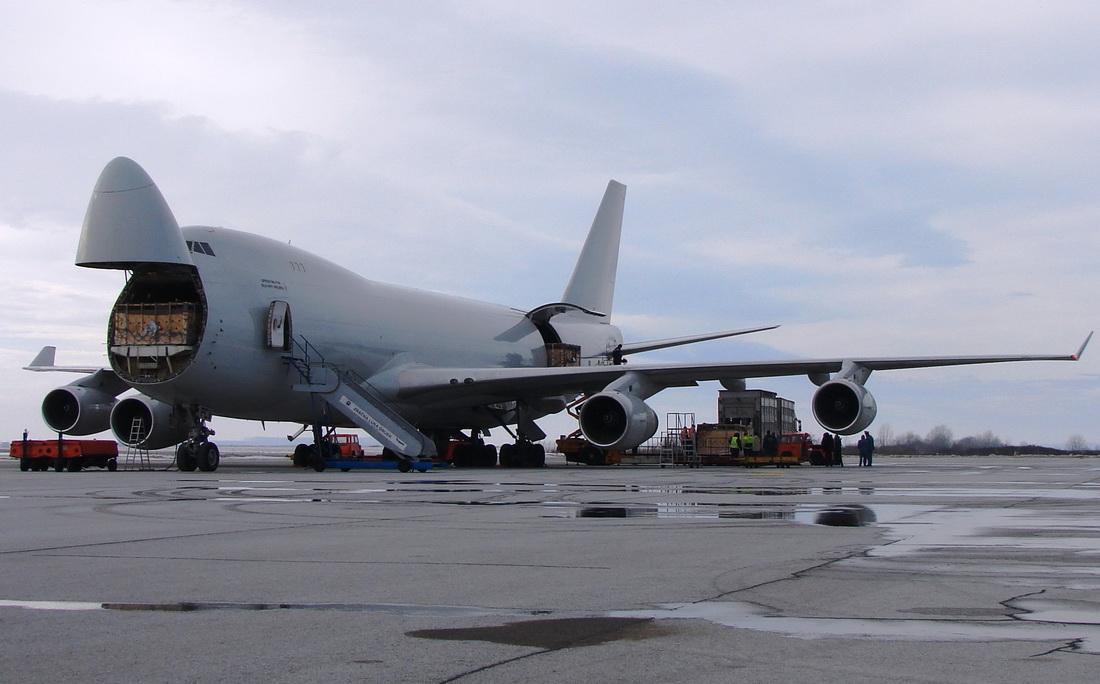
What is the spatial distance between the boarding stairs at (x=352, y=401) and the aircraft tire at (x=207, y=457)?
219cm

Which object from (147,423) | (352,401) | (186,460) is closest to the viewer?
(186,460)

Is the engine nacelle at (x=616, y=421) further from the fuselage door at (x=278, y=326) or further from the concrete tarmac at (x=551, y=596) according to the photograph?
the concrete tarmac at (x=551, y=596)

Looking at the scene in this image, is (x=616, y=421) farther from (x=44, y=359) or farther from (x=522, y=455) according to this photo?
(x=44, y=359)

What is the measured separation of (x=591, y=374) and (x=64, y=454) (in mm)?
12389

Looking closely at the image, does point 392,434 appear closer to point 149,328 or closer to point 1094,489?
point 149,328

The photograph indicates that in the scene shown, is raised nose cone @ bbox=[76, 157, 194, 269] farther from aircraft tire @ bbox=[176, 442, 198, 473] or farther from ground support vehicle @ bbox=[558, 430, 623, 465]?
ground support vehicle @ bbox=[558, 430, 623, 465]

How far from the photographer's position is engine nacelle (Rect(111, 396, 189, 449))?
26.3 m

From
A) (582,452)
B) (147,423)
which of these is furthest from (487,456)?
(147,423)

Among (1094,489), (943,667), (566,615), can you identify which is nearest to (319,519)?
(566,615)

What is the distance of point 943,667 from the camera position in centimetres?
367

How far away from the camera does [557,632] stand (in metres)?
4.30

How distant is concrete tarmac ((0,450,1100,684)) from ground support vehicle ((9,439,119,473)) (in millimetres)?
15364

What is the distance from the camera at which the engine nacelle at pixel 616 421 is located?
81.8 feet

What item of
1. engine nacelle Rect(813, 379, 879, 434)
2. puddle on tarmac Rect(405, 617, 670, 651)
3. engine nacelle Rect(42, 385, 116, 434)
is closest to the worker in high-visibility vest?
engine nacelle Rect(813, 379, 879, 434)
